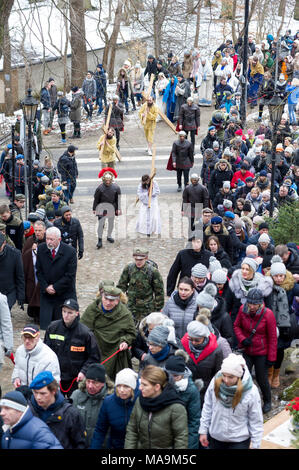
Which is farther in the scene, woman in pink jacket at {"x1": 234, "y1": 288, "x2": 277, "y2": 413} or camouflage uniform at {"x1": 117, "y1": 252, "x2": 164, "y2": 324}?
camouflage uniform at {"x1": 117, "y1": 252, "x2": 164, "y2": 324}

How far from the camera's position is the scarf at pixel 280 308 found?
9.26 m

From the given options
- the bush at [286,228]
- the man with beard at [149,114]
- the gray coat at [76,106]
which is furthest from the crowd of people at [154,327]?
Result: the gray coat at [76,106]

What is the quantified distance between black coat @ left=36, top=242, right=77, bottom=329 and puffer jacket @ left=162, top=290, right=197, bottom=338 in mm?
2242

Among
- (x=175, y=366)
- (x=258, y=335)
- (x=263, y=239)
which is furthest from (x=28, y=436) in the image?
(x=263, y=239)

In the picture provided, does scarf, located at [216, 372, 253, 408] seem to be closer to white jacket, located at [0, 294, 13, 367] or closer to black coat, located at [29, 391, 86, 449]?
black coat, located at [29, 391, 86, 449]

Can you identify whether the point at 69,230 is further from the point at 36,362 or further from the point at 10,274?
the point at 36,362

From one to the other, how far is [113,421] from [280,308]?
141 inches

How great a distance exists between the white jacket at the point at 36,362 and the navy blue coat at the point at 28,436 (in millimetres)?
1652

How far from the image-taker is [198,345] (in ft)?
24.1

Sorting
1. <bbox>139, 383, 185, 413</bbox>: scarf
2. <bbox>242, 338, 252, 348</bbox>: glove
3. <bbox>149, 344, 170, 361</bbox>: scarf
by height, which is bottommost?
<bbox>242, 338, 252, 348</bbox>: glove

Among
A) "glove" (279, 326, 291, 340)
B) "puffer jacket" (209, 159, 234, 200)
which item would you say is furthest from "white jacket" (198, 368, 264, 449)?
"puffer jacket" (209, 159, 234, 200)

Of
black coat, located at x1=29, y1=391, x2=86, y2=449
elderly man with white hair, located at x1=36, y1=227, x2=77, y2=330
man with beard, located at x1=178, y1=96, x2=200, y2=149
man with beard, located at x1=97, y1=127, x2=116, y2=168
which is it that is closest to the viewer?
black coat, located at x1=29, y1=391, x2=86, y2=449

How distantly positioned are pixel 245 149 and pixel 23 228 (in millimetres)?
7894

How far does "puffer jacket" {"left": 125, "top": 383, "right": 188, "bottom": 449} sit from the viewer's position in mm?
5925
